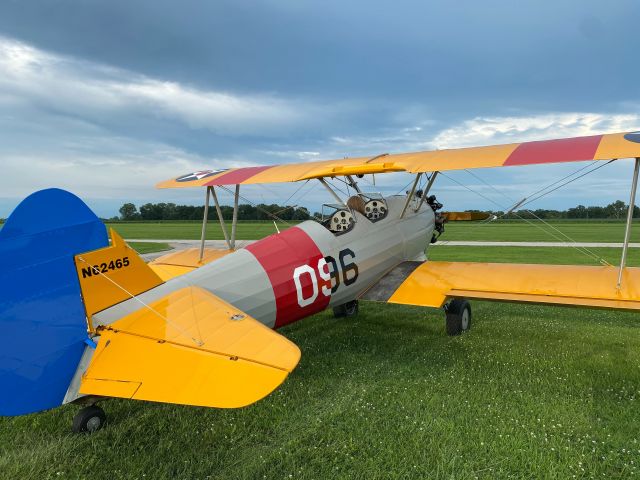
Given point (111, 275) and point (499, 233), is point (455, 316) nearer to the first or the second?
point (111, 275)

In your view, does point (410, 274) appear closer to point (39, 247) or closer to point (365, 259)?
point (365, 259)

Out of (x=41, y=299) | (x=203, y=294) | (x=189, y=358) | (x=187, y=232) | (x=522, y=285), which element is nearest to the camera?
(x=189, y=358)

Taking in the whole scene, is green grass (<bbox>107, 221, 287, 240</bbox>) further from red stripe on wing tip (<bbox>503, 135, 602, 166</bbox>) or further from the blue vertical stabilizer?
the blue vertical stabilizer

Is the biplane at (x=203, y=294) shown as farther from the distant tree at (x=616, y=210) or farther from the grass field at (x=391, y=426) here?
the distant tree at (x=616, y=210)

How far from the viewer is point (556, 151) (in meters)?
5.26

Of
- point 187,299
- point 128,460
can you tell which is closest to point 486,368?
point 187,299

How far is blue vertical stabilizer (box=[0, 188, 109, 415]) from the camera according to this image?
2.89m

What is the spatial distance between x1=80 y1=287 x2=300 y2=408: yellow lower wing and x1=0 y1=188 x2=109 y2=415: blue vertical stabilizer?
251mm

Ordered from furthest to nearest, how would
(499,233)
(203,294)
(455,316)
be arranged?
(499,233) < (455,316) < (203,294)

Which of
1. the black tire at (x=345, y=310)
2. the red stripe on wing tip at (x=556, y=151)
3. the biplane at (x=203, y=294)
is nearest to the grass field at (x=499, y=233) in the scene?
the black tire at (x=345, y=310)

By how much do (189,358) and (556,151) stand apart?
4.93 meters

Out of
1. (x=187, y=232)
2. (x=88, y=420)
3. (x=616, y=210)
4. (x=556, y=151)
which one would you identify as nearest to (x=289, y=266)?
(x=88, y=420)

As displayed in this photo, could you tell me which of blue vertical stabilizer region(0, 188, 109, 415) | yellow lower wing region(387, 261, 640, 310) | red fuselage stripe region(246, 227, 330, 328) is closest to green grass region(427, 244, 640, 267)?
yellow lower wing region(387, 261, 640, 310)

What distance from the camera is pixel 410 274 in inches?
255
